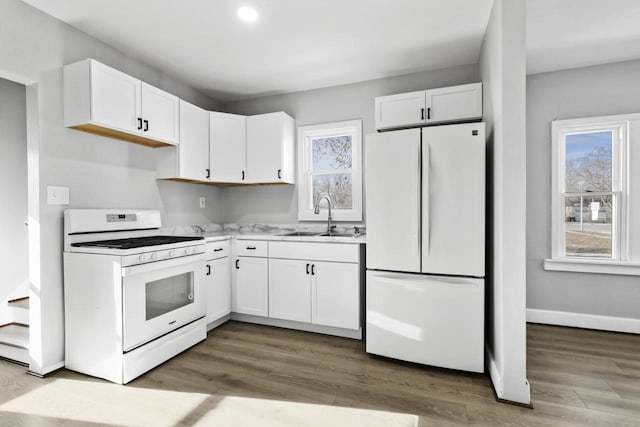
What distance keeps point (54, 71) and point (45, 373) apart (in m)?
2.17

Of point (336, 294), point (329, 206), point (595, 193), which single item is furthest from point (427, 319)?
point (595, 193)

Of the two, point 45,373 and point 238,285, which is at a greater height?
point 238,285

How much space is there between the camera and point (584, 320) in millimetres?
3154

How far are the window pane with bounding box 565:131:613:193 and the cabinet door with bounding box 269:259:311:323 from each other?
2843 millimetres

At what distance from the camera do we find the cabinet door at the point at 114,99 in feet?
7.52

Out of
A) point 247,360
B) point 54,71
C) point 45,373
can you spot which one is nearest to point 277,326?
point 247,360

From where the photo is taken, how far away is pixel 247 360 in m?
2.51

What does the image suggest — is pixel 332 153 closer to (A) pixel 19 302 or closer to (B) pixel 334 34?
(B) pixel 334 34

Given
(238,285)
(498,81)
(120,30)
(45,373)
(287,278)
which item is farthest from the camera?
(238,285)

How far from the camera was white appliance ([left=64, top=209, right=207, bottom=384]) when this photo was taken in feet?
7.02

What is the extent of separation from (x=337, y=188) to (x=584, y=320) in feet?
9.30

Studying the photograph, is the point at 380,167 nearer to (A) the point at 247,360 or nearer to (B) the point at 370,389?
(B) the point at 370,389

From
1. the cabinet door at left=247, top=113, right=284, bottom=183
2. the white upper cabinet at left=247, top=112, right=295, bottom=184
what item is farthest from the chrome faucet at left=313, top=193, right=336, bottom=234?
the cabinet door at left=247, top=113, right=284, bottom=183

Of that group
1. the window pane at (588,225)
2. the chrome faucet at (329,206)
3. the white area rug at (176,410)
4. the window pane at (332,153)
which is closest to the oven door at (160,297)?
the white area rug at (176,410)
